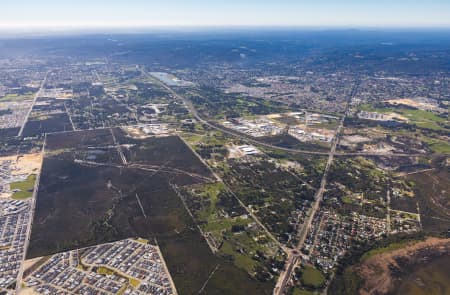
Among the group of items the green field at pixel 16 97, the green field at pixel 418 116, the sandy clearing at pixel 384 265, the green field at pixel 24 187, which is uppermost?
the green field at pixel 16 97

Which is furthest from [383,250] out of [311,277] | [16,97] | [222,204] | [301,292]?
[16,97]

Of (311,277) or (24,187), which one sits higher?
(24,187)

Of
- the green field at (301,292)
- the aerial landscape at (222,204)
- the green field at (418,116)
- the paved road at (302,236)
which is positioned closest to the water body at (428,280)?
the aerial landscape at (222,204)

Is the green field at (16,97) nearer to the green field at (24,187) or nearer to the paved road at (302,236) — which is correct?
the green field at (24,187)

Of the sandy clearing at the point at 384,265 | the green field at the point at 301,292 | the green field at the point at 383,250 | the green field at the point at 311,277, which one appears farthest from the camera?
the green field at the point at 383,250

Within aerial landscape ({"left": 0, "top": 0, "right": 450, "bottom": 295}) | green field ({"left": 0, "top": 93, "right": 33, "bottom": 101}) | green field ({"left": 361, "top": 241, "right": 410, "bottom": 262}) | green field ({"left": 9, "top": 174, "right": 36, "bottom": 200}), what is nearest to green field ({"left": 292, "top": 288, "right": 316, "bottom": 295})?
aerial landscape ({"left": 0, "top": 0, "right": 450, "bottom": 295})

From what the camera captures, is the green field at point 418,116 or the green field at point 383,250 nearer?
the green field at point 383,250

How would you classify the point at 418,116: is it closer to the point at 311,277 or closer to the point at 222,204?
the point at 222,204

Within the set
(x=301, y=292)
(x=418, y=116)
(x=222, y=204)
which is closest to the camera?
(x=301, y=292)

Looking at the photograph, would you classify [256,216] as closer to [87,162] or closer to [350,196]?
[350,196]

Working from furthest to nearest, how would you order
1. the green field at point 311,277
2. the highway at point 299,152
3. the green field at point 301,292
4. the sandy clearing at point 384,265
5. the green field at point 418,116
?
the green field at point 418,116
the highway at point 299,152
the sandy clearing at point 384,265
the green field at point 311,277
the green field at point 301,292
